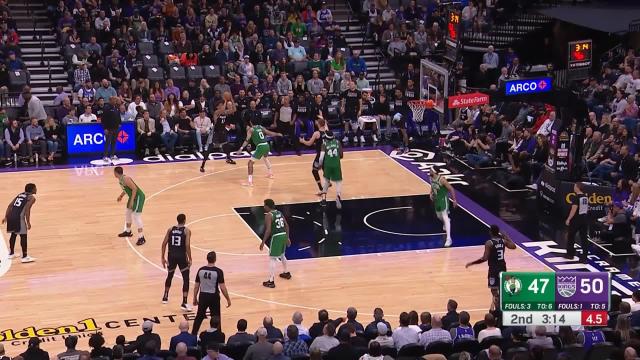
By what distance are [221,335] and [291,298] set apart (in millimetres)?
4334

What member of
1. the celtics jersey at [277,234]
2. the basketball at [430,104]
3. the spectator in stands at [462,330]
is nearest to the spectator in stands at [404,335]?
the spectator in stands at [462,330]

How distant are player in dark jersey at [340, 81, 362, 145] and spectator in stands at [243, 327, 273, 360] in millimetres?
18352

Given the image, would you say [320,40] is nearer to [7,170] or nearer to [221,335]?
[7,170]

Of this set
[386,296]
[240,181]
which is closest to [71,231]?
[240,181]

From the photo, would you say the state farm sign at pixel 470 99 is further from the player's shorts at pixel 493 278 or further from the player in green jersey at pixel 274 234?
the player's shorts at pixel 493 278

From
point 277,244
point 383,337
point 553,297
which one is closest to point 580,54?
point 277,244

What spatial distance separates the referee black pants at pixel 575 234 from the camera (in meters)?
22.5

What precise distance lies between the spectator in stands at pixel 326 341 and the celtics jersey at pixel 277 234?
494 cm

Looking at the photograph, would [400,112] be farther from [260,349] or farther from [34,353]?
[34,353]

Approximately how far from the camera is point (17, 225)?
22250 mm

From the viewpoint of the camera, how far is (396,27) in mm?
39344

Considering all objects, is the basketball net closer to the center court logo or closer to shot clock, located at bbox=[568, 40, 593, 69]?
the center court logo

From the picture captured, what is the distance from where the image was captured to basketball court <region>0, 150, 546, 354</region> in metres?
20.2

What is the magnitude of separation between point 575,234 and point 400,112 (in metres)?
11.8
